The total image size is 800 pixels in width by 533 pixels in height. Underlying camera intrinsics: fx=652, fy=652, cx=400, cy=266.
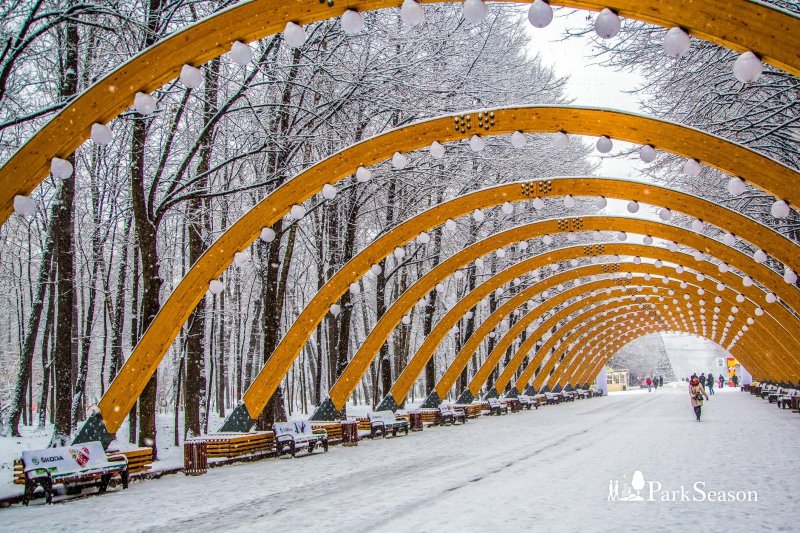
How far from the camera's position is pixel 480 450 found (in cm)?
1544

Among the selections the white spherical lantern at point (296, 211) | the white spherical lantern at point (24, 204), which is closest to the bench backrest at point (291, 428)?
the white spherical lantern at point (296, 211)

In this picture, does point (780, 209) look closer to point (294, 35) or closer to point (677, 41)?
point (677, 41)

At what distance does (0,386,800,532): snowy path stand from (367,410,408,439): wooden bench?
3522 millimetres

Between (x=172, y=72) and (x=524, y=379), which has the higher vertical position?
(x=172, y=72)

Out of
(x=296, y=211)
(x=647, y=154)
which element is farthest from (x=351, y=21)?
(x=296, y=211)

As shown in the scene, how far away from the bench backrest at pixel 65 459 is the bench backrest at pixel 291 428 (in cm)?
494

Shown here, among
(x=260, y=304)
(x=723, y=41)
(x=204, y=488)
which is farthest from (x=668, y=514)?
(x=260, y=304)

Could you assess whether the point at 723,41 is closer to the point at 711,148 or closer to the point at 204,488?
the point at 711,148

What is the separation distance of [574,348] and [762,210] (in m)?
28.5

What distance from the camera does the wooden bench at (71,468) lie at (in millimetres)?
10008

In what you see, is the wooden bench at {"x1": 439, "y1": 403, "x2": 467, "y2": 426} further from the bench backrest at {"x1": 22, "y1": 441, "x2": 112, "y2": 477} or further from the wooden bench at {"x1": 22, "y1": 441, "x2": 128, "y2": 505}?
the bench backrest at {"x1": 22, "y1": 441, "x2": 112, "y2": 477}

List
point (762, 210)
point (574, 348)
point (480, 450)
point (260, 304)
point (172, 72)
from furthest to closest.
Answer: point (574, 348), point (260, 304), point (762, 210), point (480, 450), point (172, 72)

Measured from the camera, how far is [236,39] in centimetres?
942

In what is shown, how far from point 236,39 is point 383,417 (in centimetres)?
1426
